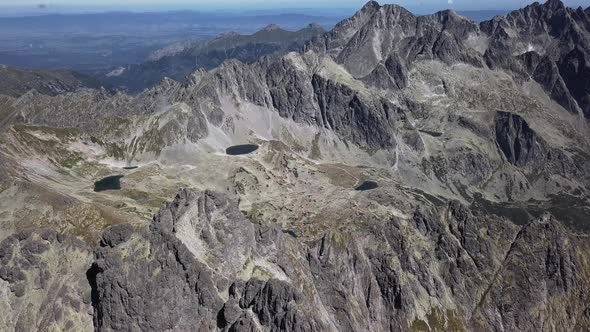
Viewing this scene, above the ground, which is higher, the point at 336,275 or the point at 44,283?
the point at 44,283

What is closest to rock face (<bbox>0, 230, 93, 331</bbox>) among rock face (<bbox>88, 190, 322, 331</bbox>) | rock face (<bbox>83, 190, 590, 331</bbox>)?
rock face (<bbox>88, 190, 322, 331</bbox>)

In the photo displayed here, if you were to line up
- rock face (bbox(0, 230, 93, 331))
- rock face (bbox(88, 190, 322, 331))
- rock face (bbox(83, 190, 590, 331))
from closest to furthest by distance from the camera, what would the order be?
rock face (bbox(88, 190, 322, 331)), rock face (bbox(83, 190, 590, 331)), rock face (bbox(0, 230, 93, 331))

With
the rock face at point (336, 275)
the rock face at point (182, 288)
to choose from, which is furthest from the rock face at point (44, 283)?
the rock face at point (336, 275)

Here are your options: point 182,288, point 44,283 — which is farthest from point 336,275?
point 44,283

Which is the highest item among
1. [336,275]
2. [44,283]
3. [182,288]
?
[182,288]

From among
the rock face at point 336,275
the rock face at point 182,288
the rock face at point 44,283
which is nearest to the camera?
the rock face at point 182,288

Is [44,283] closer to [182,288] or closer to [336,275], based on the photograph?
[182,288]

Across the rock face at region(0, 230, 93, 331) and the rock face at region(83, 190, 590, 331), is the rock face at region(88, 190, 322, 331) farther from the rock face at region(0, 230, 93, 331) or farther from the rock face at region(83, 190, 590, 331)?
the rock face at region(0, 230, 93, 331)

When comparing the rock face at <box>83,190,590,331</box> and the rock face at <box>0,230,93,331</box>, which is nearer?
the rock face at <box>83,190,590,331</box>

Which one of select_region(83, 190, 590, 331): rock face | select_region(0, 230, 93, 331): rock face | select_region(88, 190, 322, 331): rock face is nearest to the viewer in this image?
select_region(88, 190, 322, 331): rock face

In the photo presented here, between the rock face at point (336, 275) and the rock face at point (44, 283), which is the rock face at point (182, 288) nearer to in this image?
the rock face at point (336, 275)

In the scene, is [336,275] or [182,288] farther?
[336,275]
